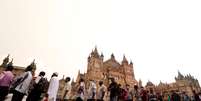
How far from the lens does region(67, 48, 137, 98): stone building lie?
47.6 meters

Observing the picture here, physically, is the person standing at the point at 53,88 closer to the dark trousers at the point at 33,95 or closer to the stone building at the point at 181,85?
the dark trousers at the point at 33,95

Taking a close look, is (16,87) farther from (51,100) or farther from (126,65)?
(126,65)

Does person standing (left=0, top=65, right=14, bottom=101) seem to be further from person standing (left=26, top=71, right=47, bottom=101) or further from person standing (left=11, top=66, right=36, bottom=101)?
person standing (left=26, top=71, right=47, bottom=101)

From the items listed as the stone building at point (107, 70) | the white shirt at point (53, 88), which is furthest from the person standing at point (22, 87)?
the stone building at point (107, 70)

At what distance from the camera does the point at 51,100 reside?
26.9 feet

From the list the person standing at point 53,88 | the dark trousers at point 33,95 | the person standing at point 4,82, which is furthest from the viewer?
the person standing at point 53,88

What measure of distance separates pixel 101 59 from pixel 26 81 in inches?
1782

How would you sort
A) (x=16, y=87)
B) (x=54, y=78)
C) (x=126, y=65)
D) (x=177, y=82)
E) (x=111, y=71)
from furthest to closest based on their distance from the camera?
1. (x=177, y=82)
2. (x=126, y=65)
3. (x=111, y=71)
4. (x=54, y=78)
5. (x=16, y=87)

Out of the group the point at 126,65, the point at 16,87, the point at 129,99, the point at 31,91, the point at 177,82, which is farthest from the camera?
the point at 177,82

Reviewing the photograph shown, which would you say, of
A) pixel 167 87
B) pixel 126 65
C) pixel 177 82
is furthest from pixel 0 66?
pixel 177 82

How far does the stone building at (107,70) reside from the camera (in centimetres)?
4762

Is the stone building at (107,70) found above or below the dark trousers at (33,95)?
above

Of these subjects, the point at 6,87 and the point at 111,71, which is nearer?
the point at 6,87

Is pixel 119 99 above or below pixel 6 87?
below
